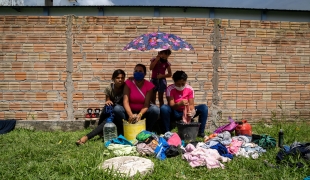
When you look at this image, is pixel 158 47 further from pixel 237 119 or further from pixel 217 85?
pixel 237 119

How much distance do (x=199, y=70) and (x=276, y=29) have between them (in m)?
1.94

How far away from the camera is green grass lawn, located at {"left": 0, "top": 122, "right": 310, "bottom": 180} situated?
267 cm

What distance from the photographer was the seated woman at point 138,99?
4.27 m

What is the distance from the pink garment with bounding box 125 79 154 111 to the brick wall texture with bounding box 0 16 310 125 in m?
1.00

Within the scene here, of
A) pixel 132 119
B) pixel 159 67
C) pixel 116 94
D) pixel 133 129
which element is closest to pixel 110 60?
pixel 116 94

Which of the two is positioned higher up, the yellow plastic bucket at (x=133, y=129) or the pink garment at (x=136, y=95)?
the pink garment at (x=136, y=95)

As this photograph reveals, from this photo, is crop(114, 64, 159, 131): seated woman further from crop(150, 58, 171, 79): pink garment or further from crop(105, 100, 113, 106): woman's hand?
crop(150, 58, 171, 79): pink garment

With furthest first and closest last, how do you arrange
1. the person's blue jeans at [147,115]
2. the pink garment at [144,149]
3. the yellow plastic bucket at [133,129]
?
the person's blue jeans at [147,115] → the yellow plastic bucket at [133,129] → the pink garment at [144,149]

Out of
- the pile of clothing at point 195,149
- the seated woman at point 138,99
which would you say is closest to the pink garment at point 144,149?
the pile of clothing at point 195,149

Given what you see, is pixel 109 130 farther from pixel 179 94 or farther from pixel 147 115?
pixel 179 94

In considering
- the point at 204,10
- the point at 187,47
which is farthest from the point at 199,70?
the point at 204,10

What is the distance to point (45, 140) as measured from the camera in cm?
421

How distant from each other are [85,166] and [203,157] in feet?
4.70

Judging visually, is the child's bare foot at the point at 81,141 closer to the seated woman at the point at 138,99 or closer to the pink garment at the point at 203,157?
the seated woman at the point at 138,99
